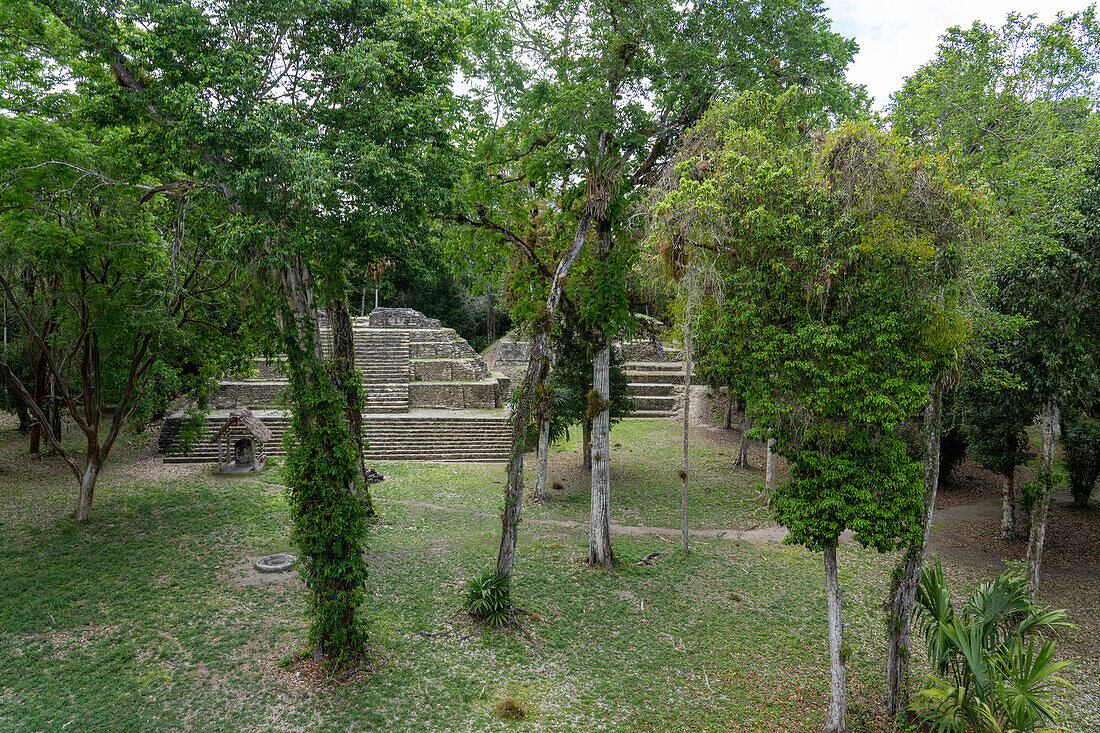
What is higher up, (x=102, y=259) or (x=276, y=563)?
(x=102, y=259)

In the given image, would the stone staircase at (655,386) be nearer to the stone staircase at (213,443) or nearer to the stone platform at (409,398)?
the stone platform at (409,398)

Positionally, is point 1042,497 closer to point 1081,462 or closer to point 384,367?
point 1081,462

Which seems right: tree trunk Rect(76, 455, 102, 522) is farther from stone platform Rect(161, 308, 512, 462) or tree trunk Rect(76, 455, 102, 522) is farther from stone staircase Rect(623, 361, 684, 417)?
stone staircase Rect(623, 361, 684, 417)

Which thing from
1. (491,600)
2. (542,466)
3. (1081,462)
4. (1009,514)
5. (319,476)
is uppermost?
(319,476)

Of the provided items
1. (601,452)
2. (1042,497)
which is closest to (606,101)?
(601,452)

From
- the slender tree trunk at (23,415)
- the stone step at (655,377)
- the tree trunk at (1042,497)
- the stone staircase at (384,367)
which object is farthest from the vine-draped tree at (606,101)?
the stone step at (655,377)

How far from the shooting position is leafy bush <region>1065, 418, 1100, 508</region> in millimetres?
15945

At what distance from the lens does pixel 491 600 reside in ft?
30.9

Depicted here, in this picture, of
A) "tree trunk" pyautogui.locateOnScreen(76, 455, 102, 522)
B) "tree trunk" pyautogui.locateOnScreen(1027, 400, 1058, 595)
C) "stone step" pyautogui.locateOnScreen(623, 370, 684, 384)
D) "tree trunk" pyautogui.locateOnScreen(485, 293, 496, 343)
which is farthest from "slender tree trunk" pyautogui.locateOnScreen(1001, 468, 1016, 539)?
"tree trunk" pyautogui.locateOnScreen(485, 293, 496, 343)

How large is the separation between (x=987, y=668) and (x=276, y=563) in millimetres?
11083

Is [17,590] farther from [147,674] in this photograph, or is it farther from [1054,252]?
[1054,252]

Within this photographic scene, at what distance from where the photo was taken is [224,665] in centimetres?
804

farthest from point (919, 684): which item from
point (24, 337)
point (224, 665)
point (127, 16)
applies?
point (24, 337)

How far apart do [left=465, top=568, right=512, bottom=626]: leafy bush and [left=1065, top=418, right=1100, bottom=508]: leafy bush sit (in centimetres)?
1579
